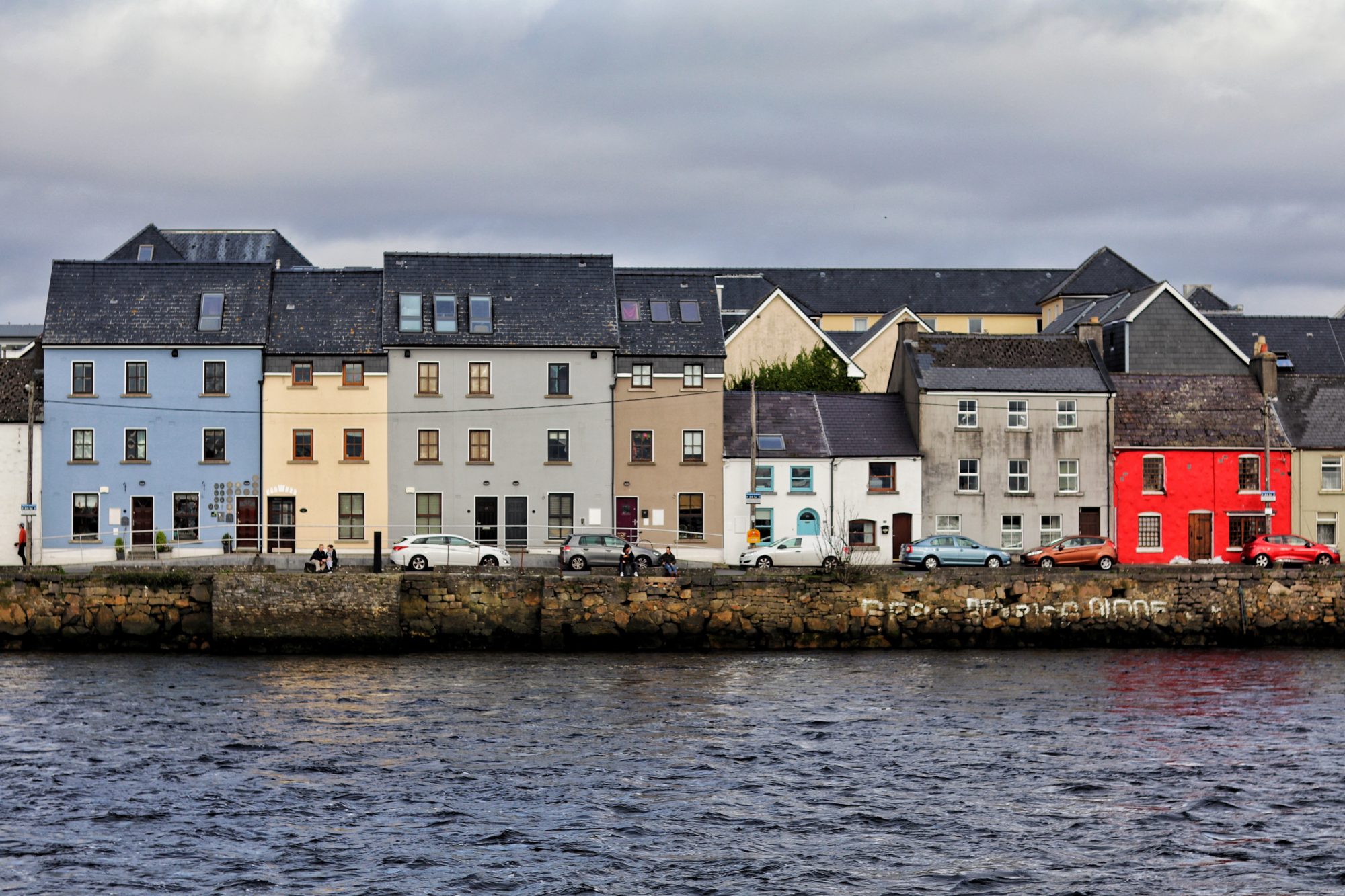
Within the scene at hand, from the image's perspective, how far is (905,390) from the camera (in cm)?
6706

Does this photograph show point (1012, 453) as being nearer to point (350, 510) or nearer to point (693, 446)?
point (693, 446)

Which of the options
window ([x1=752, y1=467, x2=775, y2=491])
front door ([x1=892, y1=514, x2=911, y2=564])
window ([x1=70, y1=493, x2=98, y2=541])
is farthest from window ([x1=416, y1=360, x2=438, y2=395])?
front door ([x1=892, y1=514, x2=911, y2=564])

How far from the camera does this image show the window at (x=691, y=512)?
63.4 meters

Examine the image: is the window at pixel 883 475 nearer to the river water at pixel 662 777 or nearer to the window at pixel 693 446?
the window at pixel 693 446

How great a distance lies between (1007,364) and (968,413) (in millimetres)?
3390

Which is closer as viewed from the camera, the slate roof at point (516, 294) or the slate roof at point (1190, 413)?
the slate roof at point (516, 294)

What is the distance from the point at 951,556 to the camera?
57219mm

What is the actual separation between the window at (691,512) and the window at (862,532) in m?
6.20

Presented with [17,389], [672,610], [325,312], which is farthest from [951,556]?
[17,389]

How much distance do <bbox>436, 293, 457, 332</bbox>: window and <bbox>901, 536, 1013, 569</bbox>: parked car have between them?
21.2 m

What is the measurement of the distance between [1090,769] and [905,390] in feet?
127

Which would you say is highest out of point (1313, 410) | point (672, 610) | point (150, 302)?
point (150, 302)

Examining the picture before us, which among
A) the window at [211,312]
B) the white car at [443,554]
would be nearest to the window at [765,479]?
the white car at [443,554]

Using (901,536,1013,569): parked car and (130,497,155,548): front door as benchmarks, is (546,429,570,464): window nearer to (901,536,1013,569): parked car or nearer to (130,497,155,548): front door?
(901,536,1013,569): parked car
